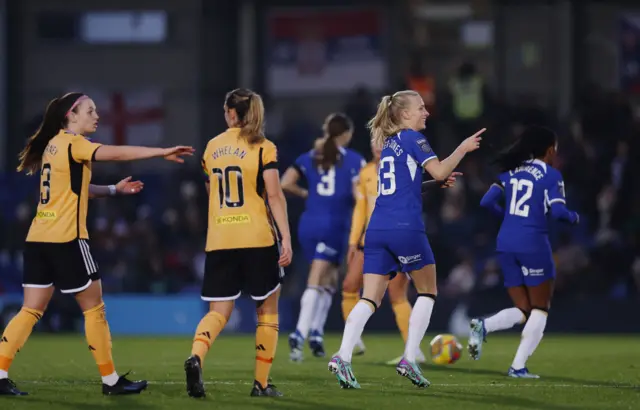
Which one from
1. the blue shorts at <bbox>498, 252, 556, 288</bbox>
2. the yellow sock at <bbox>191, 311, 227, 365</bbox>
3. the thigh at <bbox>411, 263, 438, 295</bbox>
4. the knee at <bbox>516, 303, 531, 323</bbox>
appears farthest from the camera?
the knee at <bbox>516, 303, 531, 323</bbox>

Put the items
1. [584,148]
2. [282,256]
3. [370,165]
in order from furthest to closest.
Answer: [584,148]
[370,165]
[282,256]

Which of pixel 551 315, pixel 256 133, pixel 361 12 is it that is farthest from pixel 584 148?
pixel 256 133

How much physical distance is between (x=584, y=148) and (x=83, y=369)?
11.4 metres

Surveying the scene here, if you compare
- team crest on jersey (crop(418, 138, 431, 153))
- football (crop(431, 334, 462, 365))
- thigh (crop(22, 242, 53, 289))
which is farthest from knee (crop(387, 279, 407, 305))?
thigh (crop(22, 242, 53, 289))

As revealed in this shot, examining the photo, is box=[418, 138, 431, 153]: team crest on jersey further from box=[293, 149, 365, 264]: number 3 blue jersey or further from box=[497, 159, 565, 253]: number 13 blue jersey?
box=[293, 149, 365, 264]: number 3 blue jersey

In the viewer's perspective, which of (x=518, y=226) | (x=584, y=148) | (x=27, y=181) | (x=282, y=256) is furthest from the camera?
(x=27, y=181)

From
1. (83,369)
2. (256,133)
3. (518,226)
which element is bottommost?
(83,369)

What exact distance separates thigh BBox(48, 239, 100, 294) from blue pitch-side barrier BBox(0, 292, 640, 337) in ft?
33.9

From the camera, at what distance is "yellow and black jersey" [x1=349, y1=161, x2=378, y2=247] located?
12.2 meters

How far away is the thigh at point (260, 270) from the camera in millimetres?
8750

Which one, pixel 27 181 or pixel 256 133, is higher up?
pixel 256 133

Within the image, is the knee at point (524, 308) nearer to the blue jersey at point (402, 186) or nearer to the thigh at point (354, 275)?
the thigh at point (354, 275)

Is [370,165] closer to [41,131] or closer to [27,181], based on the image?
[41,131]

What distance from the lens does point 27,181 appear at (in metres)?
23.6
